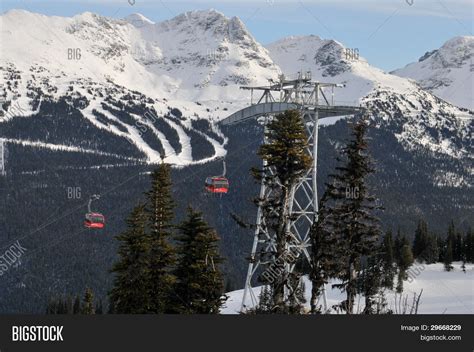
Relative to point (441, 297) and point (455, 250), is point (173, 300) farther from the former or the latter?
point (455, 250)

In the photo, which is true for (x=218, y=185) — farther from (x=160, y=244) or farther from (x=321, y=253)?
(x=321, y=253)

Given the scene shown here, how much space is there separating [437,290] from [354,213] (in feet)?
300

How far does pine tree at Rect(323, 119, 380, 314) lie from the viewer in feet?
142

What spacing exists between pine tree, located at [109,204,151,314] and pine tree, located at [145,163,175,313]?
323 mm

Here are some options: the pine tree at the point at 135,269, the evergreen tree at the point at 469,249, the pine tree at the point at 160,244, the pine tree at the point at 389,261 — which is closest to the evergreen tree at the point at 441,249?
the evergreen tree at the point at 469,249

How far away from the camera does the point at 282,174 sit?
3728 centimetres

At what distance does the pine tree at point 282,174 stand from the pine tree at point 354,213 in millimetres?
6134

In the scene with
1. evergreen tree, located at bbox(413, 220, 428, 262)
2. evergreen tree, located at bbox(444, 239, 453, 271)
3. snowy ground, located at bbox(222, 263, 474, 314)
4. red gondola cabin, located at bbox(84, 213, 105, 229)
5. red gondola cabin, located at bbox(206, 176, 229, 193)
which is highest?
red gondola cabin, located at bbox(206, 176, 229, 193)

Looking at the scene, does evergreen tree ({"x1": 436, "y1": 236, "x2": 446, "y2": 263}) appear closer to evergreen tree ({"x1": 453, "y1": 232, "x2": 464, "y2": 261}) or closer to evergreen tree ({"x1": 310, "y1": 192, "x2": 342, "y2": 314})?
evergreen tree ({"x1": 453, "y1": 232, "x2": 464, "y2": 261})

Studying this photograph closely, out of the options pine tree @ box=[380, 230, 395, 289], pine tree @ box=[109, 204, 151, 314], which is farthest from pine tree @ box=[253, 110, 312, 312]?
pine tree @ box=[380, 230, 395, 289]

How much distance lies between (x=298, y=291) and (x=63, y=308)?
11390 cm

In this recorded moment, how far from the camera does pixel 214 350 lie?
2562 centimetres

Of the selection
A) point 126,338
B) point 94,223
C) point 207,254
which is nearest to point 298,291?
point 207,254

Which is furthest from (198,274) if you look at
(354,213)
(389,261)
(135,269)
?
(389,261)
